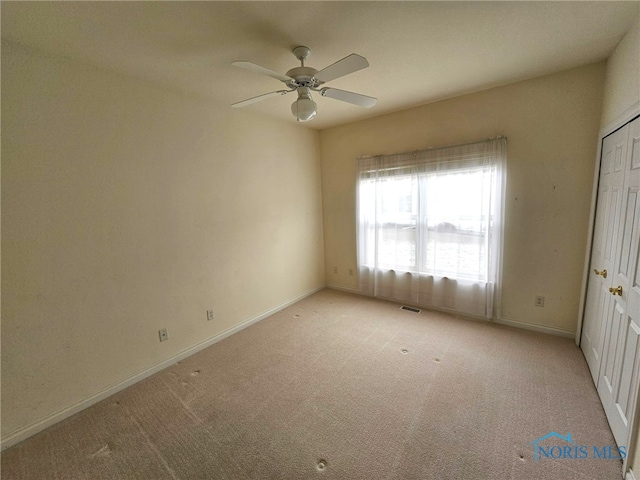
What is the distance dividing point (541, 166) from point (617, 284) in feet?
4.47

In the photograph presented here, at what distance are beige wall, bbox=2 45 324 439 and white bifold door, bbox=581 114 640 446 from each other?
3.11 meters

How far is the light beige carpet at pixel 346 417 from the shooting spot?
148 centimetres

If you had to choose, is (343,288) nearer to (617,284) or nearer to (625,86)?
(617,284)

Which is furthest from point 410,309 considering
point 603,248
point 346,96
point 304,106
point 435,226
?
point 304,106

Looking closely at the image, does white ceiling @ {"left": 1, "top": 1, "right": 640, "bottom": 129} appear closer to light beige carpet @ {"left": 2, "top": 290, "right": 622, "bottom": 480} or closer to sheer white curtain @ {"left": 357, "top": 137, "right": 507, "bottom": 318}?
sheer white curtain @ {"left": 357, "top": 137, "right": 507, "bottom": 318}

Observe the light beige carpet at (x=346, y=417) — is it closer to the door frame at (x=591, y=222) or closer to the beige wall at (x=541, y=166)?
the door frame at (x=591, y=222)

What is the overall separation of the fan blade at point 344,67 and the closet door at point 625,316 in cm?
169

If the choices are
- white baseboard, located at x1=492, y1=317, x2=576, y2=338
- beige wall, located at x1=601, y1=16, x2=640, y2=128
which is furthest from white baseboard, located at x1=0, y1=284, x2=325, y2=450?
beige wall, located at x1=601, y1=16, x2=640, y2=128

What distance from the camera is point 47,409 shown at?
1824 mm

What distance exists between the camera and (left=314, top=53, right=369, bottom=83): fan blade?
1472 millimetres

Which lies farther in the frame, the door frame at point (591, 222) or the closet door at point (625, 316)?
the door frame at point (591, 222)

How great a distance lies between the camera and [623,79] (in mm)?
1830

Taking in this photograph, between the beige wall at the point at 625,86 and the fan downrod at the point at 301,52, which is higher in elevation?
the fan downrod at the point at 301,52

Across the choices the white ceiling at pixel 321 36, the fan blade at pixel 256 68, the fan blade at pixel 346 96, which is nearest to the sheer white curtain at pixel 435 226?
the white ceiling at pixel 321 36
